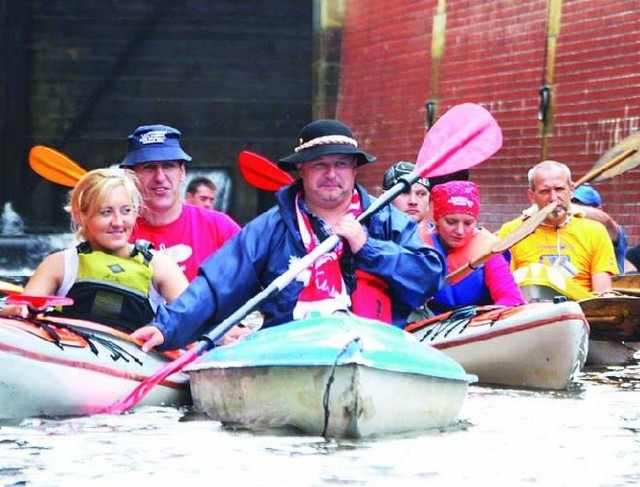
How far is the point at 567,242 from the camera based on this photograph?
33.9ft

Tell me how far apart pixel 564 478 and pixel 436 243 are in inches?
138

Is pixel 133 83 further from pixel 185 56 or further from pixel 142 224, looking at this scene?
pixel 142 224

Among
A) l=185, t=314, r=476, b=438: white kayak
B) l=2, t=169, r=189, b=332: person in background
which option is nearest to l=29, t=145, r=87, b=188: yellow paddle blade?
l=2, t=169, r=189, b=332: person in background

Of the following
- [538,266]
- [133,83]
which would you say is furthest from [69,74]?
[538,266]

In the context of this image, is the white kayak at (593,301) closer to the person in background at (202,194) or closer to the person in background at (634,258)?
the person in background at (202,194)

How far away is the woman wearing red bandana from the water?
58.2 inches

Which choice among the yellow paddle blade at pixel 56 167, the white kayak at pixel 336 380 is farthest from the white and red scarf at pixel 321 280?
the yellow paddle blade at pixel 56 167

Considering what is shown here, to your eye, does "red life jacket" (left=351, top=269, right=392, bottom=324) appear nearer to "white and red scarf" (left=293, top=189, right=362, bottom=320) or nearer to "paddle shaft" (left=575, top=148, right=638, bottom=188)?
"white and red scarf" (left=293, top=189, right=362, bottom=320)

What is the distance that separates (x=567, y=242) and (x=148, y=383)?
377 centimetres

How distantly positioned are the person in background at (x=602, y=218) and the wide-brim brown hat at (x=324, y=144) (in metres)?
3.79

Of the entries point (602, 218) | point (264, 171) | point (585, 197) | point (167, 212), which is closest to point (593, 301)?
point (602, 218)

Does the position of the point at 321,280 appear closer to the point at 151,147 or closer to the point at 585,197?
the point at 151,147

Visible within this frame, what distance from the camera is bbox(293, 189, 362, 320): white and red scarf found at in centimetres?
740

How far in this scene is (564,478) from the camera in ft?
18.8
